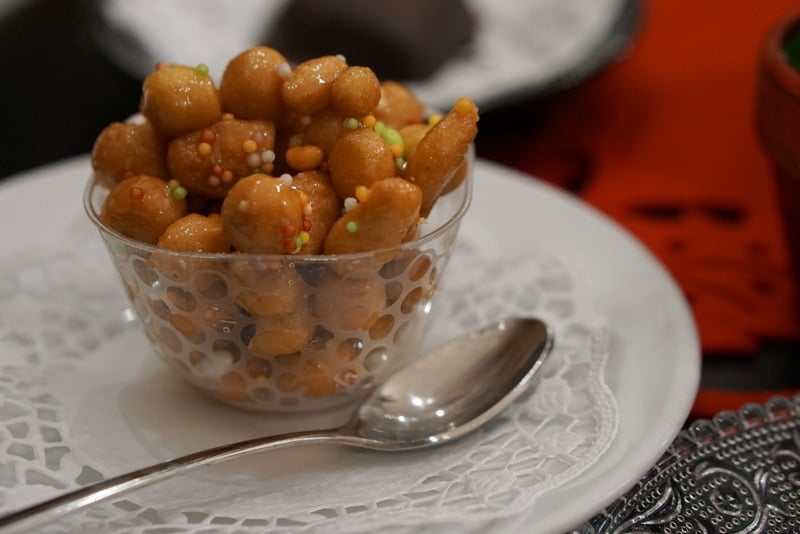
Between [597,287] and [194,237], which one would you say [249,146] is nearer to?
[194,237]

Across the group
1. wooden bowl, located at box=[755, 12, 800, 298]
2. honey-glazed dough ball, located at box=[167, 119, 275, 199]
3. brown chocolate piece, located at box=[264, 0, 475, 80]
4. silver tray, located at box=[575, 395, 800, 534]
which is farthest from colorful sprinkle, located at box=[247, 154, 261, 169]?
brown chocolate piece, located at box=[264, 0, 475, 80]

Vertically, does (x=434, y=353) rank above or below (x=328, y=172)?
below

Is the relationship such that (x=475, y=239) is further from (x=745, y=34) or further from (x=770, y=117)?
(x=745, y=34)

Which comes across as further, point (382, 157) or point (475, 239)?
point (475, 239)

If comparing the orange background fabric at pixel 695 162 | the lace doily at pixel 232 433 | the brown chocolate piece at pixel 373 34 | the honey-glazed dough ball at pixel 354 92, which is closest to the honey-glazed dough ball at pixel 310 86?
the honey-glazed dough ball at pixel 354 92

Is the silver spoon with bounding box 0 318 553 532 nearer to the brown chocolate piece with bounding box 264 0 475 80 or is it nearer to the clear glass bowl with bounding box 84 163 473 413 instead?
the clear glass bowl with bounding box 84 163 473 413

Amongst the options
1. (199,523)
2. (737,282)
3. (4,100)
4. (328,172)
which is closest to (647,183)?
(737,282)
